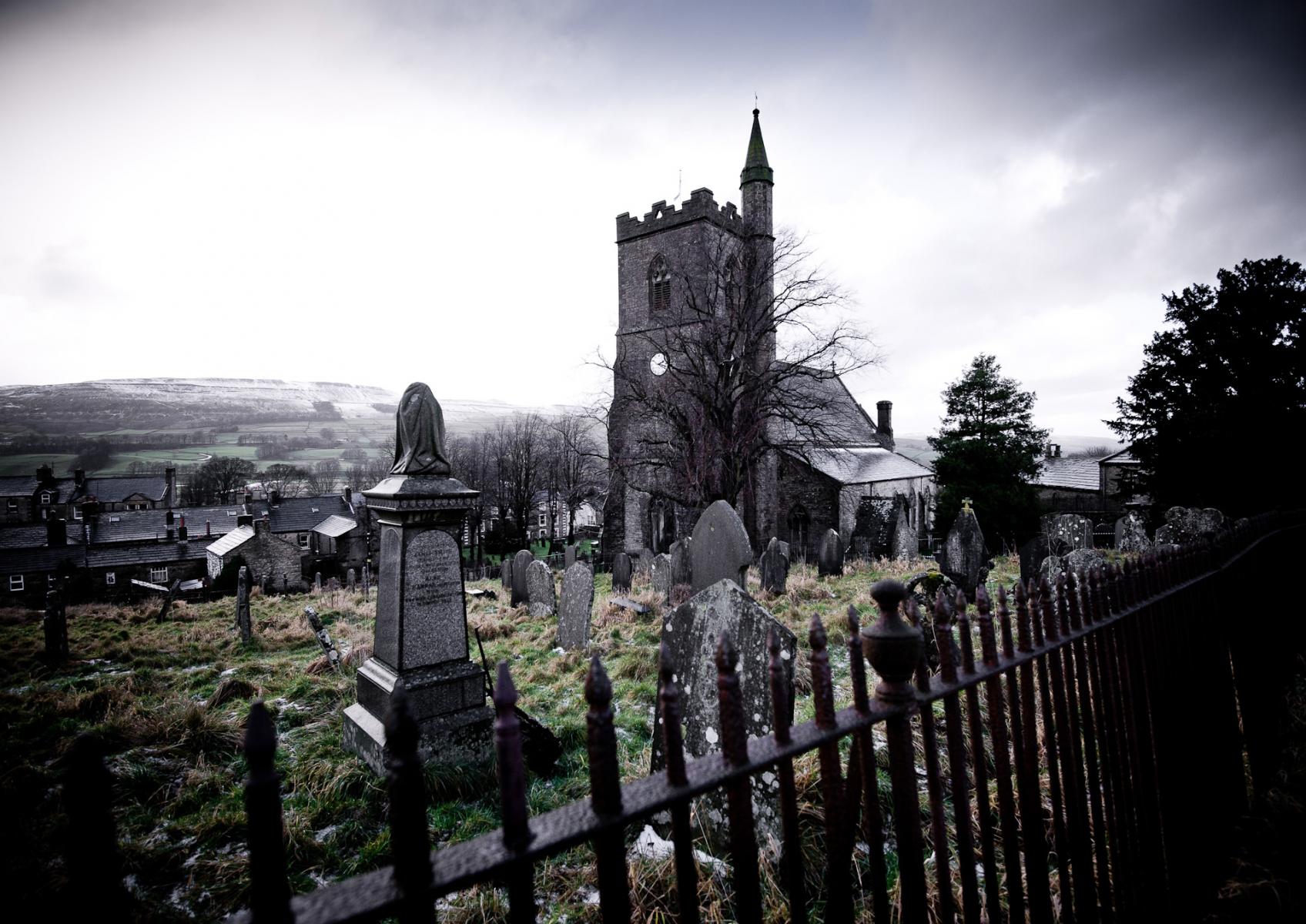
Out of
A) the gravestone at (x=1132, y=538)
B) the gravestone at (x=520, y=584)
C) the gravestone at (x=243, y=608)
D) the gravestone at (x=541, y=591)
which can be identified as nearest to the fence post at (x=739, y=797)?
the gravestone at (x=541, y=591)

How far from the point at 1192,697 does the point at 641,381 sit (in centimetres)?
2222

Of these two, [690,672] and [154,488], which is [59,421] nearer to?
[154,488]

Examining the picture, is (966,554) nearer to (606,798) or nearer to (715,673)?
(715,673)

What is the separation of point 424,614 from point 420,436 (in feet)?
5.12

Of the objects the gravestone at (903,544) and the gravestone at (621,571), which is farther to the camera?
the gravestone at (903,544)

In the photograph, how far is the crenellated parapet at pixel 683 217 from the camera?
24047mm

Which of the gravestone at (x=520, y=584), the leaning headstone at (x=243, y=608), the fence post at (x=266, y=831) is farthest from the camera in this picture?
the gravestone at (x=520, y=584)

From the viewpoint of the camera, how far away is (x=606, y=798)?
1154 millimetres

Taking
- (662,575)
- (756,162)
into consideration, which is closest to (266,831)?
(662,575)

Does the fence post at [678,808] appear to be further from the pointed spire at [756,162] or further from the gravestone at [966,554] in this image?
the pointed spire at [756,162]

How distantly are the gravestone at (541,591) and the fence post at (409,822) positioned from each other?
400 inches

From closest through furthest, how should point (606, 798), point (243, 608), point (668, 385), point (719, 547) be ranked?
point (606, 798) < point (719, 547) < point (243, 608) < point (668, 385)

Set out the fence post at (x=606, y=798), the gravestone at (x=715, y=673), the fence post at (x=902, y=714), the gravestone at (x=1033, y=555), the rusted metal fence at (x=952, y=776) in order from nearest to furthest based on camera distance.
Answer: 1. the rusted metal fence at (x=952, y=776)
2. the fence post at (x=606, y=798)
3. the fence post at (x=902, y=714)
4. the gravestone at (x=715, y=673)
5. the gravestone at (x=1033, y=555)

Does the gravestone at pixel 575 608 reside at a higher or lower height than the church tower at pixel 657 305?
lower
